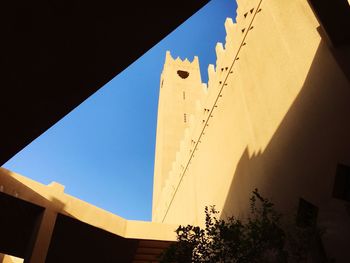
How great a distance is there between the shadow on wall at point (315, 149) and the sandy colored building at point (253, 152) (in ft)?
0.06

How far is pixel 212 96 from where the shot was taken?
1077cm

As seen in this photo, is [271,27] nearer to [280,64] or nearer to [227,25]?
[280,64]

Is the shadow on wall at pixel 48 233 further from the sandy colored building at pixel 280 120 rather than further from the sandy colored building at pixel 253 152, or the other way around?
the sandy colored building at pixel 280 120

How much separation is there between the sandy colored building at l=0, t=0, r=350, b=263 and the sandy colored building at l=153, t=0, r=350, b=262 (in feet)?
0.07

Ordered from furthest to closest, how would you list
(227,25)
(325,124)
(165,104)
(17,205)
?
(165,104) → (227,25) → (17,205) → (325,124)

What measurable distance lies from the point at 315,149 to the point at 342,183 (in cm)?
96

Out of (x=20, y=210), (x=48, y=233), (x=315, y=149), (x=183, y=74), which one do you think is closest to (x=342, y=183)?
(x=315, y=149)

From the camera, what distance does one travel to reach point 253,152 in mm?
Result: 7586

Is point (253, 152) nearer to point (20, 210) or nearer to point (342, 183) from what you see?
point (342, 183)

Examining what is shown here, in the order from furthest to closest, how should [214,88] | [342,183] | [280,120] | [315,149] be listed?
[214,88], [280,120], [315,149], [342,183]

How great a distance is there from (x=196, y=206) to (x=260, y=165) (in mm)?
4736

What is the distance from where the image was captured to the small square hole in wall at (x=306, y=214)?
193 inches

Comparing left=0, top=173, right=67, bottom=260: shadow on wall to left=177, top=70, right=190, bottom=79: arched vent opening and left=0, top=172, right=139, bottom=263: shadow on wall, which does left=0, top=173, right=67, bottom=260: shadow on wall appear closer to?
left=0, top=172, right=139, bottom=263: shadow on wall

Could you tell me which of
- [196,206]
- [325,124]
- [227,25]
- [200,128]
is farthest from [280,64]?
[196,206]
